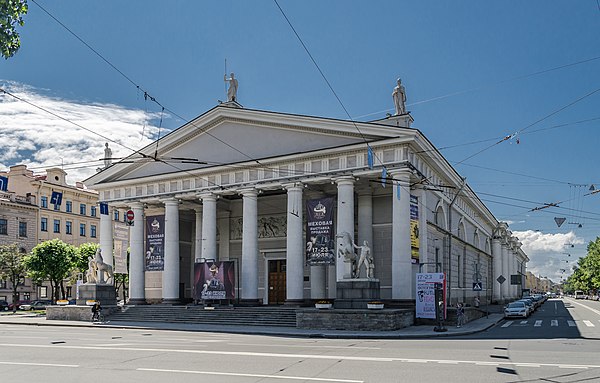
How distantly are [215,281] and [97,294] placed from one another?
906cm

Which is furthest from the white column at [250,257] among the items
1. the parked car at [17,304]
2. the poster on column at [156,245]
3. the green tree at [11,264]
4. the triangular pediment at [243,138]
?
the green tree at [11,264]

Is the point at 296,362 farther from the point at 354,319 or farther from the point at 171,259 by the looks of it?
the point at 171,259

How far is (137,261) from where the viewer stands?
4603 centimetres

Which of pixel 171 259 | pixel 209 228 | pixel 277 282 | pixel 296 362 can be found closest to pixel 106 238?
pixel 171 259

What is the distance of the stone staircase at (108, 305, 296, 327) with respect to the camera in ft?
117

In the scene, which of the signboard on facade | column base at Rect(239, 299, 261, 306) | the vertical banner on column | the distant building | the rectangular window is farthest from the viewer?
the rectangular window

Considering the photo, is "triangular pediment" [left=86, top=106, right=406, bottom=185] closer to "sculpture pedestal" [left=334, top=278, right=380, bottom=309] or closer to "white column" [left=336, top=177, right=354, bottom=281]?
"white column" [left=336, top=177, right=354, bottom=281]

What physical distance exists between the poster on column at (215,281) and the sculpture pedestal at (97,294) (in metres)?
6.98

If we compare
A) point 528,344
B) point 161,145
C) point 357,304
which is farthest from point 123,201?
point 528,344

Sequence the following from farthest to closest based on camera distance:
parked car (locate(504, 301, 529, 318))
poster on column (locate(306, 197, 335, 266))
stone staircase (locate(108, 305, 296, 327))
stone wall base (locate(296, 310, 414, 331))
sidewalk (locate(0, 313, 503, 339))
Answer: parked car (locate(504, 301, 529, 318)), poster on column (locate(306, 197, 335, 266)), stone staircase (locate(108, 305, 296, 327)), stone wall base (locate(296, 310, 414, 331)), sidewalk (locate(0, 313, 503, 339))

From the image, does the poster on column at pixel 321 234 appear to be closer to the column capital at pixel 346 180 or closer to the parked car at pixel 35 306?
the column capital at pixel 346 180

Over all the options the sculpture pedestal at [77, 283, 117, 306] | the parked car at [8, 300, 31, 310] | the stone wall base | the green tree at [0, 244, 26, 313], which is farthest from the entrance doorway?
the green tree at [0, 244, 26, 313]

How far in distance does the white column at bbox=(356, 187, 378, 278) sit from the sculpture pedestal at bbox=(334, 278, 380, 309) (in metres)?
5.87

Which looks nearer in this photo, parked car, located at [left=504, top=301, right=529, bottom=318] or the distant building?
parked car, located at [left=504, top=301, right=529, bottom=318]
